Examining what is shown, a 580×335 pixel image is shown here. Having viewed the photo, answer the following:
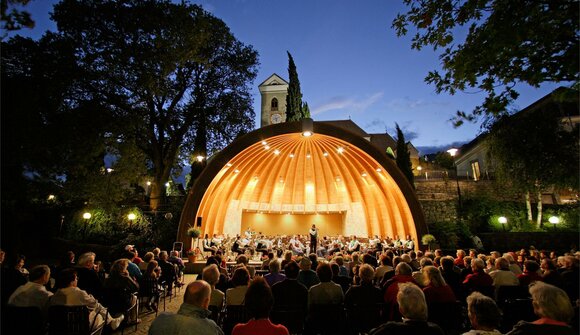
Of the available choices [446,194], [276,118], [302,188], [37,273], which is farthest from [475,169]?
[37,273]

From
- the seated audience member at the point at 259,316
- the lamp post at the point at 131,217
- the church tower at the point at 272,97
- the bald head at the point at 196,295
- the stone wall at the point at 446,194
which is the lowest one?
the seated audience member at the point at 259,316

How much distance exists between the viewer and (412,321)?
7.03ft

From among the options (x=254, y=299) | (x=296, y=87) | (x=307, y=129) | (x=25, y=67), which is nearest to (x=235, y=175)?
(x=307, y=129)

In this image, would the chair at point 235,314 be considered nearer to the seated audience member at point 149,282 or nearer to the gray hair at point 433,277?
the gray hair at point 433,277

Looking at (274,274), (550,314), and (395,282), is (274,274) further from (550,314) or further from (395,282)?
(550,314)

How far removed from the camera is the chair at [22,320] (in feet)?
10.2

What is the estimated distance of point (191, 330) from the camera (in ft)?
6.85

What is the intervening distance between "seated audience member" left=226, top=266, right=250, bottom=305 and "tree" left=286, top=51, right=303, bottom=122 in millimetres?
15721

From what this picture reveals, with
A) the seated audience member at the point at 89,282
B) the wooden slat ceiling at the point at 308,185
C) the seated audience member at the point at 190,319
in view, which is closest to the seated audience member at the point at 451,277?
the seated audience member at the point at 190,319

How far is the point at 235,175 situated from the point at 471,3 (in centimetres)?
1333

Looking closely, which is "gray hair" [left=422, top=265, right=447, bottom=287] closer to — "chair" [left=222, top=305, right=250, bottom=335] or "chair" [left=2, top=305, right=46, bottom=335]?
"chair" [left=222, top=305, right=250, bottom=335]

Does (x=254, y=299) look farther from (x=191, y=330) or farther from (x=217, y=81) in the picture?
(x=217, y=81)

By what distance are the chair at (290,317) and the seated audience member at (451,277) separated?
280 centimetres

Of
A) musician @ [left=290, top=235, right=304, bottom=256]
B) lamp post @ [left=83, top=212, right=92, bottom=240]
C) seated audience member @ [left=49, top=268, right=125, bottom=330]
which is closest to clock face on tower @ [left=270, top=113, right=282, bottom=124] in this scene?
musician @ [left=290, top=235, right=304, bottom=256]
